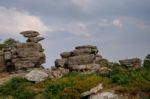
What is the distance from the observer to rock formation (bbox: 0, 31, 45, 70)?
130 ft

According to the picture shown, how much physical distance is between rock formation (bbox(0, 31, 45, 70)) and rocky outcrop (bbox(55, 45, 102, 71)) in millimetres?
1834

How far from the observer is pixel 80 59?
37.7 meters

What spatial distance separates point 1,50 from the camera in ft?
140

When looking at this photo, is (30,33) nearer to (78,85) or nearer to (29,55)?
(29,55)

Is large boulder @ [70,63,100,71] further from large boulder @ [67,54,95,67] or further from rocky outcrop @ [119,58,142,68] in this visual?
rocky outcrop @ [119,58,142,68]

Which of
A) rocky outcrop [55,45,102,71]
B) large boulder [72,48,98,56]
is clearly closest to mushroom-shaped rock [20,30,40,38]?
rocky outcrop [55,45,102,71]

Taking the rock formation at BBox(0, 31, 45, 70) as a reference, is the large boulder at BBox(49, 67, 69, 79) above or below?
below

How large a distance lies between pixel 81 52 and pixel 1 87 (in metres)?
8.77

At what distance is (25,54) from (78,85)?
10931 mm

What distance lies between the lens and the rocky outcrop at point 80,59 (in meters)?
37.2

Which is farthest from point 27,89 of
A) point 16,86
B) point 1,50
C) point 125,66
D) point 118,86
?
point 1,50

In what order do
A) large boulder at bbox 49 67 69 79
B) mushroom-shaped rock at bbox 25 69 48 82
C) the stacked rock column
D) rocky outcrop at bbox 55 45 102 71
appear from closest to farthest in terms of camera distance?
mushroom-shaped rock at bbox 25 69 48 82 < large boulder at bbox 49 67 69 79 < rocky outcrop at bbox 55 45 102 71 < the stacked rock column

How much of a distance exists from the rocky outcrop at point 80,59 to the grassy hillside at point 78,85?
448 cm

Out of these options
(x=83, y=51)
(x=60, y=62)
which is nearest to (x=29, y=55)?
(x=60, y=62)
